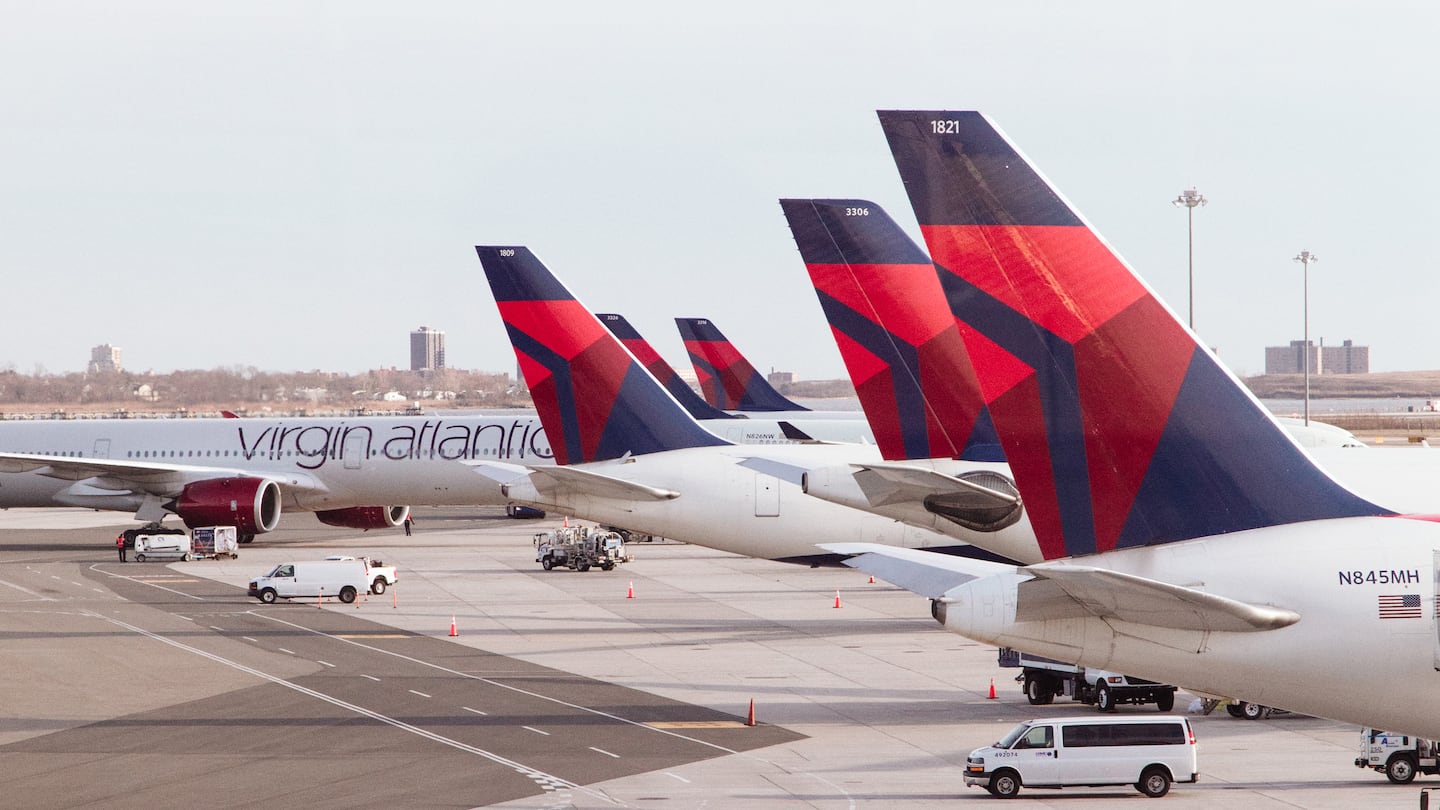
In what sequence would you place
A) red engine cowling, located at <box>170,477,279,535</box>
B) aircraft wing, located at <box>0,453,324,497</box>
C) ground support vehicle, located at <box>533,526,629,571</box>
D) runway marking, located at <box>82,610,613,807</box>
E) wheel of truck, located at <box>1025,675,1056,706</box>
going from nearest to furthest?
1. runway marking, located at <box>82,610,613,807</box>
2. wheel of truck, located at <box>1025,675,1056,706</box>
3. ground support vehicle, located at <box>533,526,629,571</box>
4. red engine cowling, located at <box>170,477,279,535</box>
5. aircraft wing, located at <box>0,453,324,497</box>

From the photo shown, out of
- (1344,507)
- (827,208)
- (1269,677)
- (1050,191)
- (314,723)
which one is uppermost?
(827,208)

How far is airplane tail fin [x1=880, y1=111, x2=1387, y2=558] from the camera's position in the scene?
→ 13.7 metres

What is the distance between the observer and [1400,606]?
13227 millimetres

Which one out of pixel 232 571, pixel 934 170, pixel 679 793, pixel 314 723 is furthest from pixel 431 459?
pixel 934 170

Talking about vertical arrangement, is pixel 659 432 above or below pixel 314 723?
above

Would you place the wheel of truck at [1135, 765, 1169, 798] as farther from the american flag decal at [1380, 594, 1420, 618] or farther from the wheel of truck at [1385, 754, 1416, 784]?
the american flag decal at [1380, 594, 1420, 618]

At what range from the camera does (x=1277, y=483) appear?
45.3 feet

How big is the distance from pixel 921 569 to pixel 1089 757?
6270mm

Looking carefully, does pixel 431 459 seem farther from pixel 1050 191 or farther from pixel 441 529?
pixel 1050 191

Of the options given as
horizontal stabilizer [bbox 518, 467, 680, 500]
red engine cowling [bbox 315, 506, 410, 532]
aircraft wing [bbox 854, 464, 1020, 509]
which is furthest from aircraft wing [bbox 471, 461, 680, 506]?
red engine cowling [bbox 315, 506, 410, 532]

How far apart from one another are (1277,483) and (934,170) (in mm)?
4249

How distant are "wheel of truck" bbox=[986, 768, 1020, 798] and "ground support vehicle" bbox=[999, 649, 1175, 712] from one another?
21.5ft

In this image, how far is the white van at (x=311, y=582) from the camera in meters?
50.6

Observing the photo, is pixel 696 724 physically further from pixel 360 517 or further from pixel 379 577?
pixel 360 517
